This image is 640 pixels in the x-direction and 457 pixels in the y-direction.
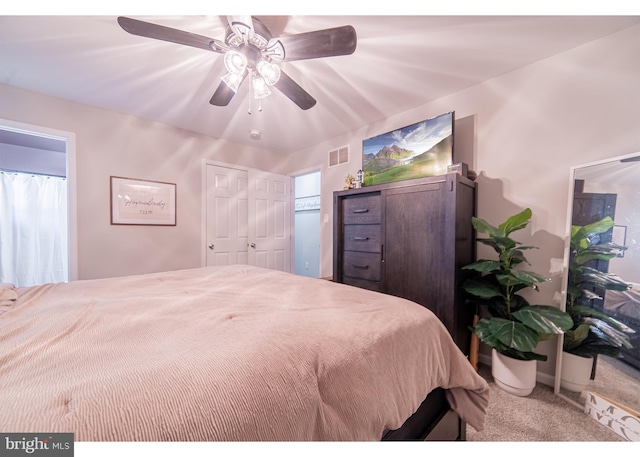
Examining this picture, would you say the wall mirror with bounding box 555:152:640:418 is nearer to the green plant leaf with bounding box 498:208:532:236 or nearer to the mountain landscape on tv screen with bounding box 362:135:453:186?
the green plant leaf with bounding box 498:208:532:236

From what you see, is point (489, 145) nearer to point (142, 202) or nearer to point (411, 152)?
point (411, 152)

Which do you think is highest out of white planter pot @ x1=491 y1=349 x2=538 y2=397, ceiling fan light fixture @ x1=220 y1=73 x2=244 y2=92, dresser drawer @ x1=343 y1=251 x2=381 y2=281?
ceiling fan light fixture @ x1=220 y1=73 x2=244 y2=92

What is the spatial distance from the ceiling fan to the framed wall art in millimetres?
2022

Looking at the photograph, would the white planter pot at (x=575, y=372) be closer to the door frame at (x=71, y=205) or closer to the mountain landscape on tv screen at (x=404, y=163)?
the mountain landscape on tv screen at (x=404, y=163)

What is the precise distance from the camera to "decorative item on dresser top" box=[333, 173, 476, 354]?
1.80m

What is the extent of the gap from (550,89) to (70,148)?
4.39 metres

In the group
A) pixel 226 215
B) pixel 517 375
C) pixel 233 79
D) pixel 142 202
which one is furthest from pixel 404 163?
pixel 142 202

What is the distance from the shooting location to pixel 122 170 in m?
2.63

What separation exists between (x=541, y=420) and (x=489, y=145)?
203 centimetres

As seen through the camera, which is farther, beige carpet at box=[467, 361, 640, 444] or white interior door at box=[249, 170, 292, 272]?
white interior door at box=[249, 170, 292, 272]

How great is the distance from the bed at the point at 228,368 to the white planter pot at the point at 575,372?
3.70 ft

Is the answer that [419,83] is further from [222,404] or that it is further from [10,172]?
[10,172]

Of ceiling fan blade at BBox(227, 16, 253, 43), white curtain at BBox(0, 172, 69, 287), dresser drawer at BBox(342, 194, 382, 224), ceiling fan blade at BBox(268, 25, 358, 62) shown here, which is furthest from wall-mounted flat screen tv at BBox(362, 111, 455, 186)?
white curtain at BBox(0, 172, 69, 287)

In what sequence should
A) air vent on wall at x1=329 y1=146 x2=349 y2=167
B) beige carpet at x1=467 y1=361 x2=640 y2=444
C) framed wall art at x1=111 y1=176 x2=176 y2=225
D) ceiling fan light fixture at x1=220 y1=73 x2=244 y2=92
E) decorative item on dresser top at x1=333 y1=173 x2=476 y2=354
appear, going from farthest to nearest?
air vent on wall at x1=329 y1=146 x2=349 y2=167, framed wall art at x1=111 y1=176 x2=176 y2=225, decorative item on dresser top at x1=333 y1=173 x2=476 y2=354, ceiling fan light fixture at x1=220 y1=73 x2=244 y2=92, beige carpet at x1=467 y1=361 x2=640 y2=444
